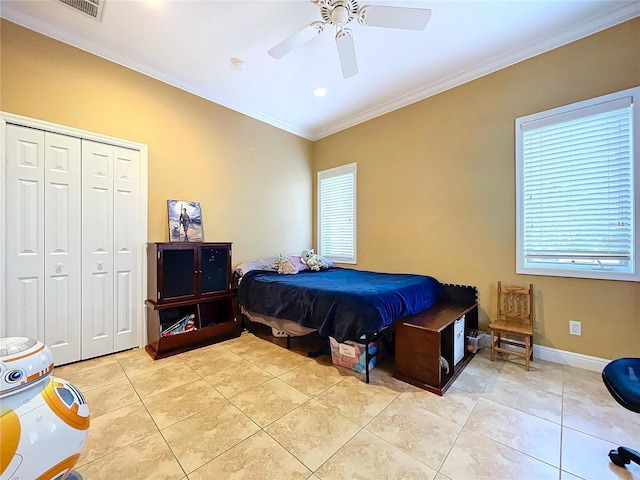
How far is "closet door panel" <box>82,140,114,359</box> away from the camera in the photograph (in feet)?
8.16

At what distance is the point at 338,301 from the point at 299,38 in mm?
2090

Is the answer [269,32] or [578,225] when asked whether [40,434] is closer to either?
[269,32]

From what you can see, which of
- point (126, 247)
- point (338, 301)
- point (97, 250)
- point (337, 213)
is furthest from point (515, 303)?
point (97, 250)

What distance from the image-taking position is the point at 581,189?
7.62 feet

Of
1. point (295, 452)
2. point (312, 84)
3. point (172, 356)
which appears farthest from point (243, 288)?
point (312, 84)

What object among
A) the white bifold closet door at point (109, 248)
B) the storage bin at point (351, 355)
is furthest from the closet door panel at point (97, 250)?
the storage bin at point (351, 355)

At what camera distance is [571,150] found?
7.77ft

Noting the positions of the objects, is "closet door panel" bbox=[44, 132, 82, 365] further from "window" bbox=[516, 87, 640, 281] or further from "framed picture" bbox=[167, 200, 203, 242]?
"window" bbox=[516, 87, 640, 281]

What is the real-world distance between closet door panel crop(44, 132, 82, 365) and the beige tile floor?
258 mm

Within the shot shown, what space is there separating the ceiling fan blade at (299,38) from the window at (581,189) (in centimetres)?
213

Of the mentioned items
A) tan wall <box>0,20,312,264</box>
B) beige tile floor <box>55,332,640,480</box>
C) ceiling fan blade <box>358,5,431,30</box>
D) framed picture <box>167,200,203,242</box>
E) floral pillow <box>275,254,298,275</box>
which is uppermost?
Result: ceiling fan blade <box>358,5,431,30</box>

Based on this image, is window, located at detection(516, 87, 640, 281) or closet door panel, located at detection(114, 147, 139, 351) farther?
closet door panel, located at detection(114, 147, 139, 351)

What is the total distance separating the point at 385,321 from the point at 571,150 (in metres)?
2.27

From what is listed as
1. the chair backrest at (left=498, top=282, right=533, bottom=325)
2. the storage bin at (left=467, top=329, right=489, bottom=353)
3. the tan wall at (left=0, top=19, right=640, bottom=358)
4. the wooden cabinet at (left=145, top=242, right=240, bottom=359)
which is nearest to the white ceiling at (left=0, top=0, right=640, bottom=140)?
the tan wall at (left=0, top=19, right=640, bottom=358)
